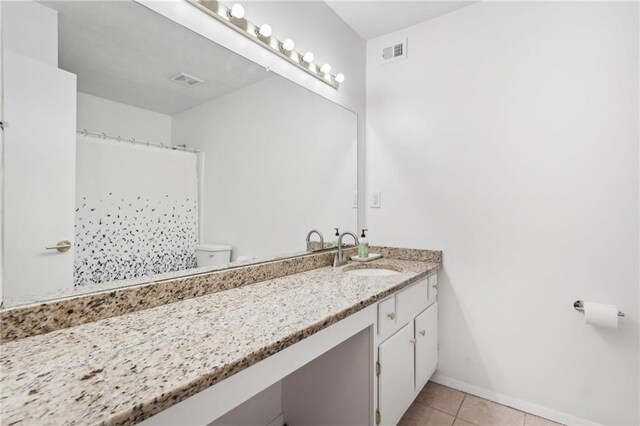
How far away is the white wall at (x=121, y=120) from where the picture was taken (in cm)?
98

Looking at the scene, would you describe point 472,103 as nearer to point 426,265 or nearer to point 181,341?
point 426,265

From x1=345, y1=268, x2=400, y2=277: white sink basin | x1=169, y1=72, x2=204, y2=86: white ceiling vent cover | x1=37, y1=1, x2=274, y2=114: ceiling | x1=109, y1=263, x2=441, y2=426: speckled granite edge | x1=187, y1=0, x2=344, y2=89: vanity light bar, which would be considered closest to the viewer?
x1=109, y1=263, x2=441, y2=426: speckled granite edge

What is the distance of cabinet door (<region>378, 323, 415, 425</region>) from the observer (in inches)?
54.6

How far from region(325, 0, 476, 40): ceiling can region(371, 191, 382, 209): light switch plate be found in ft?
3.84

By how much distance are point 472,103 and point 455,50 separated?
1.24 ft

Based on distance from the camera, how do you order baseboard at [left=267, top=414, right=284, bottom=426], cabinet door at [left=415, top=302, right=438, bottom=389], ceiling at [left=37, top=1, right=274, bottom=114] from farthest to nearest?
1. cabinet door at [left=415, top=302, right=438, bottom=389]
2. baseboard at [left=267, top=414, right=284, bottom=426]
3. ceiling at [left=37, top=1, right=274, bottom=114]

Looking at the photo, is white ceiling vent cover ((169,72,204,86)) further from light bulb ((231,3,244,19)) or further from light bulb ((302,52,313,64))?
light bulb ((302,52,313,64))

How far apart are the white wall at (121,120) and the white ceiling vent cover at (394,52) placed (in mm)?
1725

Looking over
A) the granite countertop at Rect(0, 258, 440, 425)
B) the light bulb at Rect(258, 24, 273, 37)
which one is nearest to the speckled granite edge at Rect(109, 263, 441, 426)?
the granite countertop at Rect(0, 258, 440, 425)

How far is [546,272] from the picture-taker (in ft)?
5.73

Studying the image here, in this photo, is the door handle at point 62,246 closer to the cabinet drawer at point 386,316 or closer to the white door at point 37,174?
the white door at point 37,174

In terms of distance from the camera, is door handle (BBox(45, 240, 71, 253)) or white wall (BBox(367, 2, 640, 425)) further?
white wall (BBox(367, 2, 640, 425))

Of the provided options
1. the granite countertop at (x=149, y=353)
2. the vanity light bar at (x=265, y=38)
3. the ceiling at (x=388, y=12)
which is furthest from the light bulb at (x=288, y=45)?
the granite countertop at (x=149, y=353)

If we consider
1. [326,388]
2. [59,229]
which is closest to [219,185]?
[59,229]
